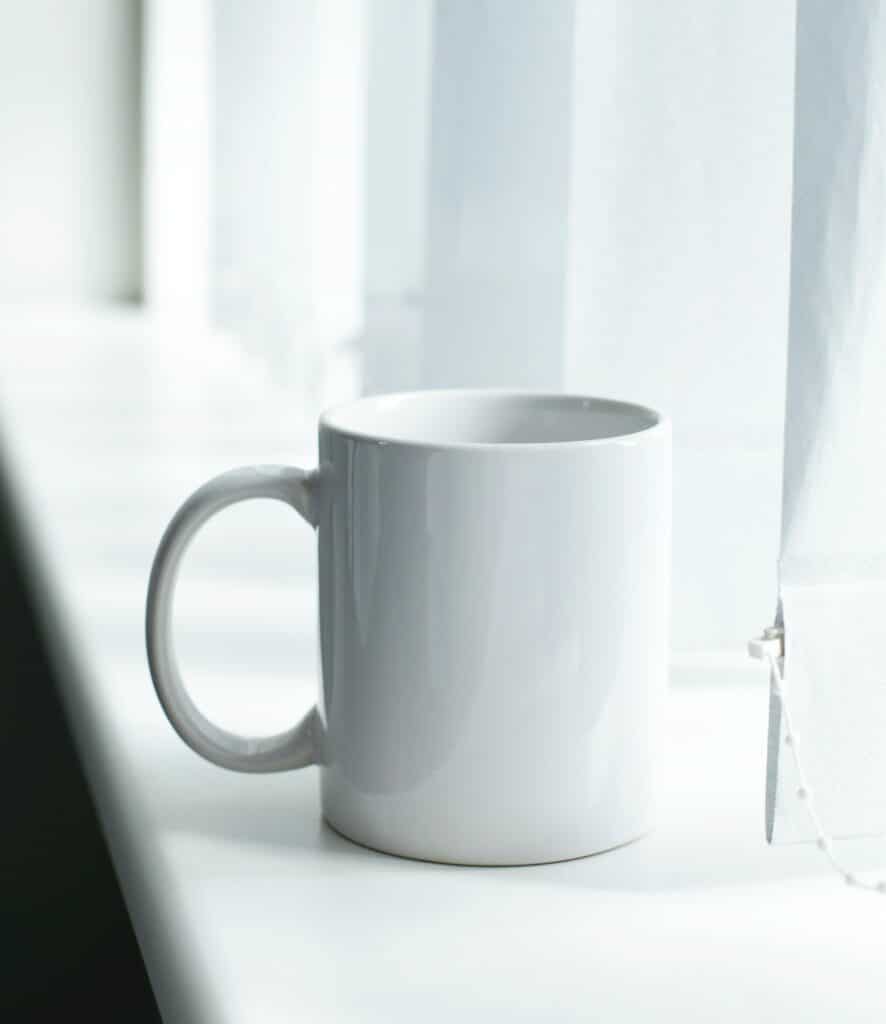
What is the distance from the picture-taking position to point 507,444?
1.37ft

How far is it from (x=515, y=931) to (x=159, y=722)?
0.20 m

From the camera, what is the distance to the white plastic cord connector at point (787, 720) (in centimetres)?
40

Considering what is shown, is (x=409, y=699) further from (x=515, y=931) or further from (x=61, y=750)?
(x=61, y=750)

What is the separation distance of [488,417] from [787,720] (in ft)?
0.46

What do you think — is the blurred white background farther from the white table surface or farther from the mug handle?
the mug handle

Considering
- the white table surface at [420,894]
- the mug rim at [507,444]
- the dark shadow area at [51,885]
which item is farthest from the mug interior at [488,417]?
the dark shadow area at [51,885]

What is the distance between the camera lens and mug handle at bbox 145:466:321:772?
44 cm

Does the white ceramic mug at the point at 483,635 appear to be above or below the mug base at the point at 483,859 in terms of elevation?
above

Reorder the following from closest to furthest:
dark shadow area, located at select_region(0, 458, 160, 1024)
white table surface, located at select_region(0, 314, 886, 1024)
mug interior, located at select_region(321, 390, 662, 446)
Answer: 1. white table surface, located at select_region(0, 314, 886, 1024)
2. mug interior, located at select_region(321, 390, 662, 446)
3. dark shadow area, located at select_region(0, 458, 160, 1024)

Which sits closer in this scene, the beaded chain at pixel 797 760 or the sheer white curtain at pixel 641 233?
the beaded chain at pixel 797 760

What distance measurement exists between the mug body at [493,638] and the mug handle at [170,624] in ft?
0.04

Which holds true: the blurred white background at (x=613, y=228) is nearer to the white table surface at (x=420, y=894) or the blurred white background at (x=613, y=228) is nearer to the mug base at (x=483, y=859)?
the white table surface at (x=420, y=894)

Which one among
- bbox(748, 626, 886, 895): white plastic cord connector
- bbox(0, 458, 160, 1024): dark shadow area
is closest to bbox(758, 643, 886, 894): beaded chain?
bbox(748, 626, 886, 895): white plastic cord connector

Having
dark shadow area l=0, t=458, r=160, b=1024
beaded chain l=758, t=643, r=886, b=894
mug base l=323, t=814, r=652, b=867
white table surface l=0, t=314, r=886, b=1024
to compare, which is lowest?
dark shadow area l=0, t=458, r=160, b=1024
